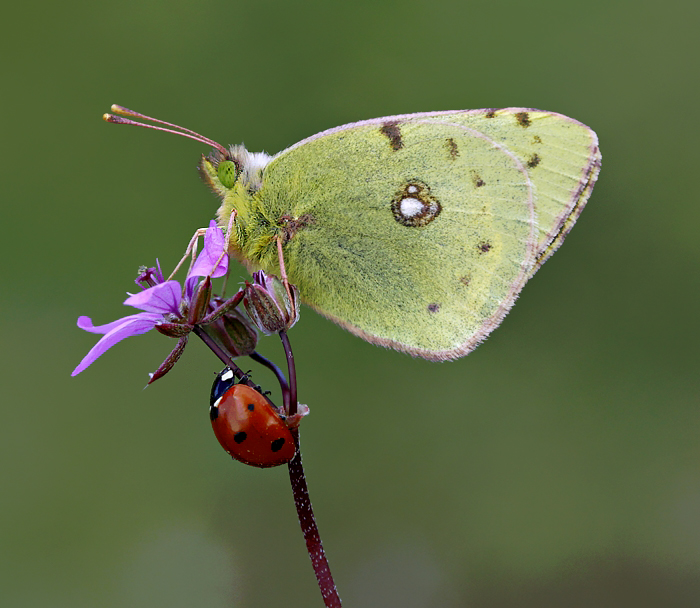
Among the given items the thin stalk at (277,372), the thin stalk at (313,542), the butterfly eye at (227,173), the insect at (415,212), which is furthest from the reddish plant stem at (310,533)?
the butterfly eye at (227,173)

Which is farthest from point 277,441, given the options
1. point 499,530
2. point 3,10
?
point 3,10

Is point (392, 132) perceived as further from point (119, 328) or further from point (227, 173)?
point (119, 328)

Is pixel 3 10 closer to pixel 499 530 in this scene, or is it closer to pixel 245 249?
pixel 245 249

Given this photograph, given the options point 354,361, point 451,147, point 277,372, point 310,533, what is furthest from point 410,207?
point 354,361

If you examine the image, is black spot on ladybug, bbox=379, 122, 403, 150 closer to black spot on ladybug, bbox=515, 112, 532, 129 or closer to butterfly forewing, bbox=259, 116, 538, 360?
butterfly forewing, bbox=259, 116, 538, 360

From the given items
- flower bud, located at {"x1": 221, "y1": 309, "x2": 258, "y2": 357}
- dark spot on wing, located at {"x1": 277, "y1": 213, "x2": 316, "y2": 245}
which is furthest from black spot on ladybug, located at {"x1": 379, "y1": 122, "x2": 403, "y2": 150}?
flower bud, located at {"x1": 221, "y1": 309, "x2": 258, "y2": 357}
